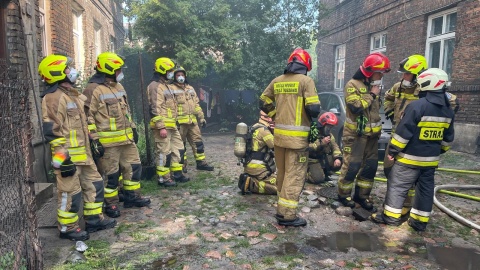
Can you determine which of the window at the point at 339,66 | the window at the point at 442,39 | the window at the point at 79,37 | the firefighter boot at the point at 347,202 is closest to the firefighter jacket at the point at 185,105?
the firefighter boot at the point at 347,202

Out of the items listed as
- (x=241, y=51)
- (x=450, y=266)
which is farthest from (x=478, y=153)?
(x=241, y=51)

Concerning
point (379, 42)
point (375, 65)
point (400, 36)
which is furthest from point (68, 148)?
point (379, 42)

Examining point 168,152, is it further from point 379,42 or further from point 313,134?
point 379,42

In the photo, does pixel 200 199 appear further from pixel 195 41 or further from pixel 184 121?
pixel 195 41

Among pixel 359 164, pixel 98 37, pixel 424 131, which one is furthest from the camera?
pixel 98 37

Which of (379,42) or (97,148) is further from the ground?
(379,42)

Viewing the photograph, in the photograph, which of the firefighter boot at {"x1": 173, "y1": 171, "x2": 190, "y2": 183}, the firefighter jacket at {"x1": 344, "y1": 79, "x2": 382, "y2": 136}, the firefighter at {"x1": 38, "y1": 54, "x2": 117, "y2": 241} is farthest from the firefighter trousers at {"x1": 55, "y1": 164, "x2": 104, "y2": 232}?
the firefighter jacket at {"x1": 344, "y1": 79, "x2": 382, "y2": 136}

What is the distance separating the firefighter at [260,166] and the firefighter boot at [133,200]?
4.91 ft

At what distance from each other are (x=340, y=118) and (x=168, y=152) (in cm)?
457

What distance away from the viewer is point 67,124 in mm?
3641

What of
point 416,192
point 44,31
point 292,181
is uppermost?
point 44,31

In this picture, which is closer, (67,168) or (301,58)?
(67,168)

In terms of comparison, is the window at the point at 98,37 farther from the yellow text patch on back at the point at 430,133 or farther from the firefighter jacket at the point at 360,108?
the yellow text patch on back at the point at 430,133

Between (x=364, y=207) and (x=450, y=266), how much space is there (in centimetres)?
153
